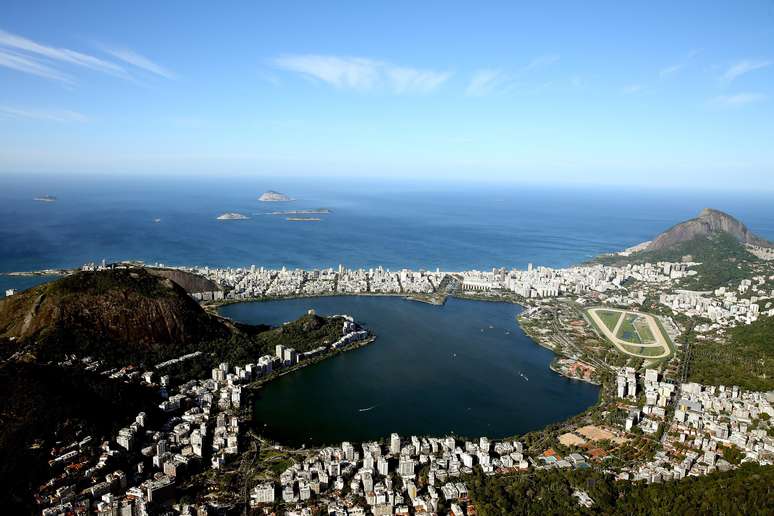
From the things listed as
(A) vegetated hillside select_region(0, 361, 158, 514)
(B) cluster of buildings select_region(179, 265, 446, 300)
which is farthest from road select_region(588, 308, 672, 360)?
(A) vegetated hillside select_region(0, 361, 158, 514)

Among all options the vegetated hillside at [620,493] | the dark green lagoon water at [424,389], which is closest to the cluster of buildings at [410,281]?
the dark green lagoon water at [424,389]

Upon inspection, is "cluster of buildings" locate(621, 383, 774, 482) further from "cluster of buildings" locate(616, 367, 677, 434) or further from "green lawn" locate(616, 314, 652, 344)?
"green lawn" locate(616, 314, 652, 344)

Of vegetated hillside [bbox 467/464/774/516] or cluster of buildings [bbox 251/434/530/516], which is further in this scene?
cluster of buildings [bbox 251/434/530/516]

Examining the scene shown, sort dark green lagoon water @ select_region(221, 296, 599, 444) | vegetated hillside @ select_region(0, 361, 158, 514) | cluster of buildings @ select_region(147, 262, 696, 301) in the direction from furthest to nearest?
cluster of buildings @ select_region(147, 262, 696, 301) → dark green lagoon water @ select_region(221, 296, 599, 444) → vegetated hillside @ select_region(0, 361, 158, 514)

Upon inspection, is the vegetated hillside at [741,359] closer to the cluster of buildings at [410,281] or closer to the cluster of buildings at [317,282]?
the cluster of buildings at [410,281]

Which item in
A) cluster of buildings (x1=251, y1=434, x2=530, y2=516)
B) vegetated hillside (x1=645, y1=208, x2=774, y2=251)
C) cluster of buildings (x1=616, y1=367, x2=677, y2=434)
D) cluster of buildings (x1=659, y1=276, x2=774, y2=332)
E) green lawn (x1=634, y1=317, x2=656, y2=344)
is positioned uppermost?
vegetated hillside (x1=645, y1=208, x2=774, y2=251)

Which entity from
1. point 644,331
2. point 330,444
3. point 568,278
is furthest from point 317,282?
point 644,331

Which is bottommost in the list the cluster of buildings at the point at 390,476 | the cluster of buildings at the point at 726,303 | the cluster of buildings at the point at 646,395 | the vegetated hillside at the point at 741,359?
the cluster of buildings at the point at 390,476
